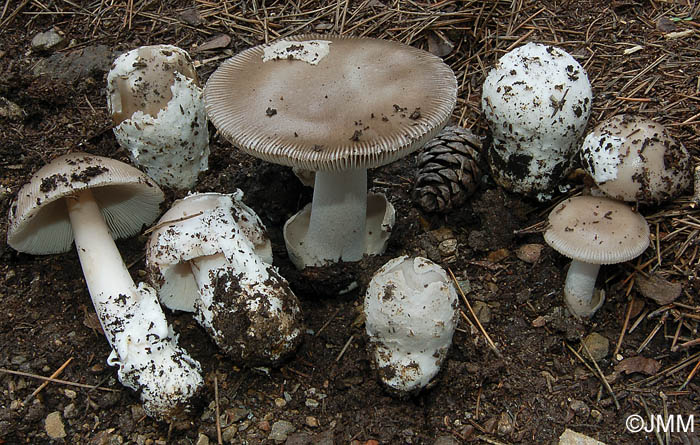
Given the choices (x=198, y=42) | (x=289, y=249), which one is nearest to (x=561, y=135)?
(x=289, y=249)

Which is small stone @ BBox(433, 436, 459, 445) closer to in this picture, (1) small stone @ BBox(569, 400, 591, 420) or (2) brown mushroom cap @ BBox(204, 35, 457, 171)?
(1) small stone @ BBox(569, 400, 591, 420)

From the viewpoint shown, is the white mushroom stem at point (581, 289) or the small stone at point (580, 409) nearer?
the small stone at point (580, 409)

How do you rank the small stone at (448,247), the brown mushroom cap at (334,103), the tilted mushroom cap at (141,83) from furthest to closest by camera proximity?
the small stone at (448,247) → the tilted mushroom cap at (141,83) → the brown mushroom cap at (334,103)

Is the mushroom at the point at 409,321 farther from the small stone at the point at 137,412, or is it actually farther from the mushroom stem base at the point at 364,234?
the small stone at the point at 137,412

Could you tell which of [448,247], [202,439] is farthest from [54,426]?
[448,247]

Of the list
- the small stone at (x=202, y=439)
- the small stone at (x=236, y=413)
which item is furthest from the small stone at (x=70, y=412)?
the small stone at (x=236, y=413)

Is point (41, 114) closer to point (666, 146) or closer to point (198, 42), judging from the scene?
point (198, 42)

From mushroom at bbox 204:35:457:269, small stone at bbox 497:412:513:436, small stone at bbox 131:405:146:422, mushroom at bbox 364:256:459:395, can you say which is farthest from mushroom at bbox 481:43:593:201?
small stone at bbox 131:405:146:422
